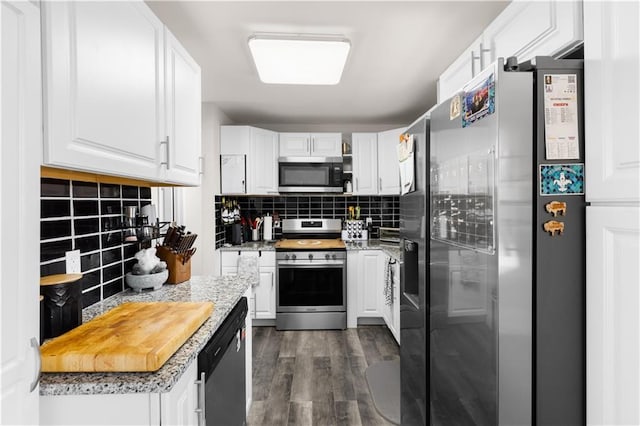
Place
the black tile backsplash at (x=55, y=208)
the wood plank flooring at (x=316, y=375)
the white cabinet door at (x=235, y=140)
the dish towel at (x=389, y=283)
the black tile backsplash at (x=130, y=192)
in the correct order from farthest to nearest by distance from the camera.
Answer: the white cabinet door at (x=235, y=140) → the dish towel at (x=389, y=283) → the wood plank flooring at (x=316, y=375) → the black tile backsplash at (x=130, y=192) → the black tile backsplash at (x=55, y=208)

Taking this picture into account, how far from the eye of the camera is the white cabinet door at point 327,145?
387 centimetres

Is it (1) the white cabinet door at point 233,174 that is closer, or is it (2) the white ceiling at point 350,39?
(2) the white ceiling at point 350,39

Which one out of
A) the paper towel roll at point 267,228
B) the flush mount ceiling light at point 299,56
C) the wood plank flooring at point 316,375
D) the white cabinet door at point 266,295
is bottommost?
the wood plank flooring at point 316,375

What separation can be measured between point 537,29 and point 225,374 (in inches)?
68.9

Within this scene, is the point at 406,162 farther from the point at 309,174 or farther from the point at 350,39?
the point at 309,174

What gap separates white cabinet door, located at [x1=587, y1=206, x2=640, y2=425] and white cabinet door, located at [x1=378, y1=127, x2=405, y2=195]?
280cm

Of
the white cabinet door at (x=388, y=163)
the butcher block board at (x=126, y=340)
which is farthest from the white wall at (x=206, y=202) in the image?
the butcher block board at (x=126, y=340)

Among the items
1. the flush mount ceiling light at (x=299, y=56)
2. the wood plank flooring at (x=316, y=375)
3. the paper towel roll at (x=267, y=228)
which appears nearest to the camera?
the flush mount ceiling light at (x=299, y=56)

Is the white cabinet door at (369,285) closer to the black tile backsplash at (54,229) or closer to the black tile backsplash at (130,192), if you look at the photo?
the black tile backsplash at (130,192)

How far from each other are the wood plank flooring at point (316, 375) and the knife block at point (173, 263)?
96 centimetres

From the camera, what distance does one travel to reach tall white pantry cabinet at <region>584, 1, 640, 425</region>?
824 mm

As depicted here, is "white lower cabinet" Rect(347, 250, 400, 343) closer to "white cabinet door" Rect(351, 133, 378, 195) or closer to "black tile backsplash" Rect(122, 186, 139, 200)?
"white cabinet door" Rect(351, 133, 378, 195)

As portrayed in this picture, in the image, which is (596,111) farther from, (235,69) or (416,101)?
(416,101)

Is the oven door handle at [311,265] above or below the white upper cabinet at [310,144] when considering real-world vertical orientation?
below
